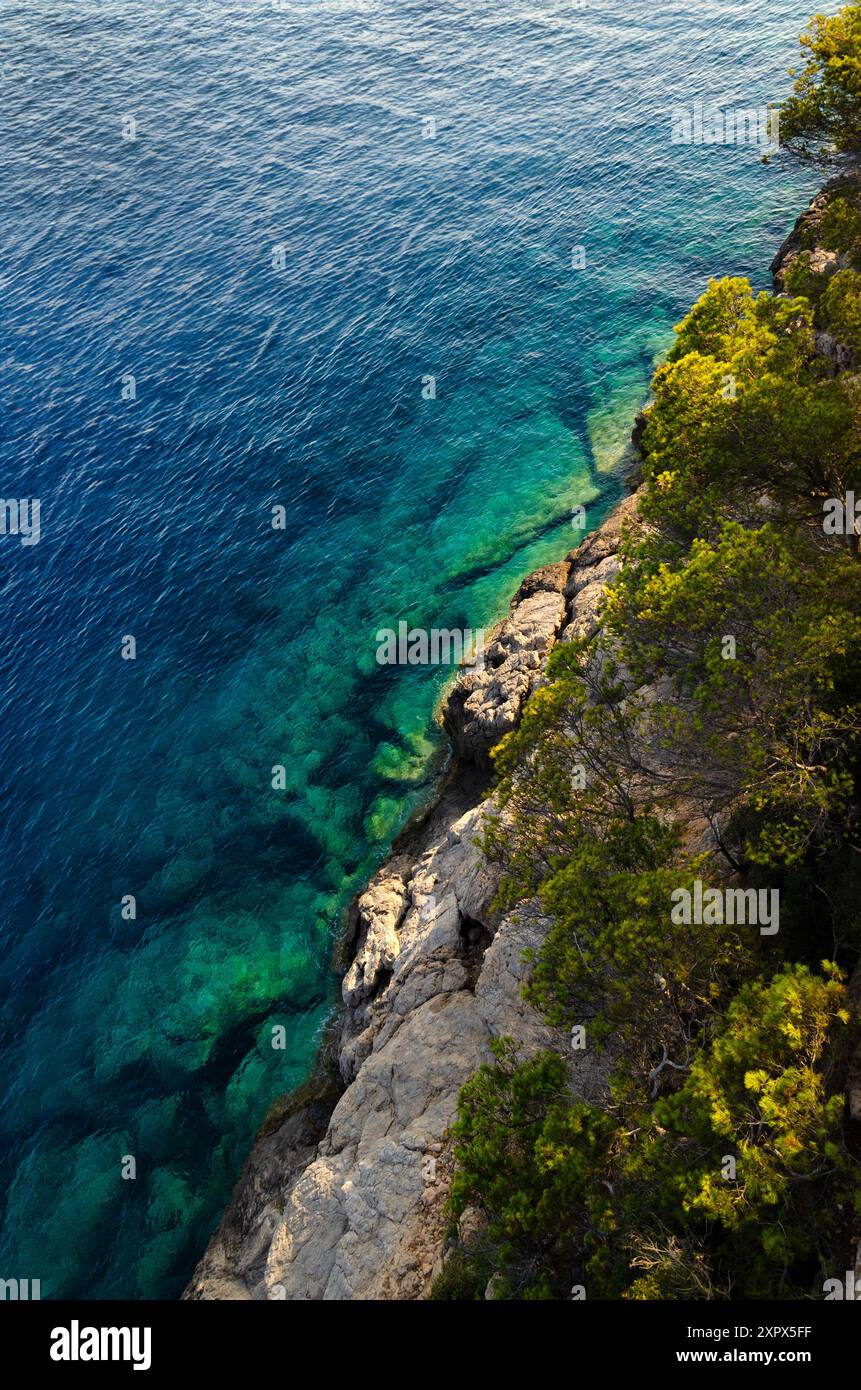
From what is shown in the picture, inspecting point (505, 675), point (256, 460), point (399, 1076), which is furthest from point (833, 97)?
point (399, 1076)

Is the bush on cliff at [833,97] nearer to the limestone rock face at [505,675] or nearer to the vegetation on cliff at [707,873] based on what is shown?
the vegetation on cliff at [707,873]

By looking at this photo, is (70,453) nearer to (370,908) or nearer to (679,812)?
(370,908)

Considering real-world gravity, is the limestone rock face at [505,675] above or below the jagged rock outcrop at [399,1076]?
above

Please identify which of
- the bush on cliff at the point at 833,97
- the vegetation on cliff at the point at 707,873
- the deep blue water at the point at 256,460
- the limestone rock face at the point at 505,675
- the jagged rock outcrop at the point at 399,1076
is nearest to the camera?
the vegetation on cliff at the point at 707,873

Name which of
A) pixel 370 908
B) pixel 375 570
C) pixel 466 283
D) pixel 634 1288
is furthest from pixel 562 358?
pixel 634 1288

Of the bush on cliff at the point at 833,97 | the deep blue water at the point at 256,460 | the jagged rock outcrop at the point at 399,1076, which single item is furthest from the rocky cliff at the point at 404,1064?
the bush on cliff at the point at 833,97

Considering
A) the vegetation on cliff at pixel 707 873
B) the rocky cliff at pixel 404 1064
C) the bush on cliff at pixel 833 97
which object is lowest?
the rocky cliff at pixel 404 1064
